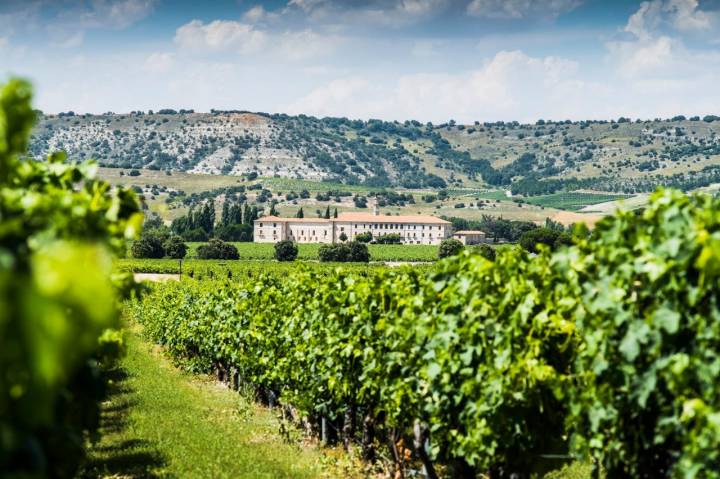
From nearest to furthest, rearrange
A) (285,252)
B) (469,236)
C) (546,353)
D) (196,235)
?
(546,353) < (285,252) < (196,235) < (469,236)

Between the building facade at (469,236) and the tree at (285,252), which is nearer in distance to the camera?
the tree at (285,252)

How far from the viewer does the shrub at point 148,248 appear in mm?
106250

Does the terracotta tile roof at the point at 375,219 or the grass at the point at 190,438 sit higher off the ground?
the terracotta tile roof at the point at 375,219

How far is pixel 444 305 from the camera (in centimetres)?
881

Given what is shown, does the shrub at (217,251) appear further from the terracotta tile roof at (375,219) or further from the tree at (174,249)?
the terracotta tile roof at (375,219)

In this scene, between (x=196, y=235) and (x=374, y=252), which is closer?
(x=374, y=252)

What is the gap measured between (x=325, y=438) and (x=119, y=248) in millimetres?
10497

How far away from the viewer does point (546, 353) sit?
760 centimetres

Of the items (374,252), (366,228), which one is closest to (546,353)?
(374,252)

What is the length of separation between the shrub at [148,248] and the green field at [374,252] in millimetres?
9535

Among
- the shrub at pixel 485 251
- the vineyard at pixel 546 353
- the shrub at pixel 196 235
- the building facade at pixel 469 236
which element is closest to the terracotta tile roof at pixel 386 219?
the building facade at pixel 469 236

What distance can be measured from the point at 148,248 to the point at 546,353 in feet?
343

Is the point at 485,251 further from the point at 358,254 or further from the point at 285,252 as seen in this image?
the point at 285,252

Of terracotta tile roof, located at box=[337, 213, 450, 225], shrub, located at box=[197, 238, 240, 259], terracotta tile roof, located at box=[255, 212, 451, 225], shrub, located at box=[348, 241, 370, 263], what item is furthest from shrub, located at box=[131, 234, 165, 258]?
terracotta tile roof, located at box=[337, 213, 450, 225]
